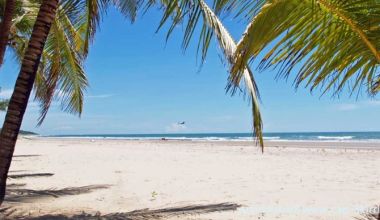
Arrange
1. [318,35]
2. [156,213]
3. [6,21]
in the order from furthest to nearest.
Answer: [6,21], [156,213], [318,35]

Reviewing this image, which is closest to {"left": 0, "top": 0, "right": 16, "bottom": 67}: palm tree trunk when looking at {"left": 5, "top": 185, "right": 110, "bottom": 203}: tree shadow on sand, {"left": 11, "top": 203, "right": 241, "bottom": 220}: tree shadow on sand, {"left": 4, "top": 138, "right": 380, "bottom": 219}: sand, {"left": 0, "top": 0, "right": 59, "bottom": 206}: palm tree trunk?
{"left": 0, "top": 0, "right": 59, "bottom": 206}: palm tree trunk

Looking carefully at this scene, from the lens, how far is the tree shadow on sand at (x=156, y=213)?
5.79m

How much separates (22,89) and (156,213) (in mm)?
2292

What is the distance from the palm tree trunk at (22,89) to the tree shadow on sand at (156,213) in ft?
3.04

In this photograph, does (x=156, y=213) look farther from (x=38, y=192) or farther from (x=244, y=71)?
(x=38, y=192)

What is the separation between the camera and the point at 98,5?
655 cm

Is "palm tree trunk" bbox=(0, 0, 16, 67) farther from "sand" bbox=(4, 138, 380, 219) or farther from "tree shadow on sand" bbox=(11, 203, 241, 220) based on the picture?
"tree shadow on sand" bbox=(11, 203, 241, 220)

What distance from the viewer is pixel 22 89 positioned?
5.27 metres

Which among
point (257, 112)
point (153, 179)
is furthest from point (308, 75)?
point (153, 179)

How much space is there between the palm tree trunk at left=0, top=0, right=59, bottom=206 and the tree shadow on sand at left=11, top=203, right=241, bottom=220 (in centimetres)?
93

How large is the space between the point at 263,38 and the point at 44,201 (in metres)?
5.19

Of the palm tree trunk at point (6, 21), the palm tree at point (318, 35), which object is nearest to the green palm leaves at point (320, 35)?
the palm tree at point (318, 35)

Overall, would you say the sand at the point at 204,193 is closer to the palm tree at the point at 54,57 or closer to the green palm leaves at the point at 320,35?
the palm tree at the point at 54,57

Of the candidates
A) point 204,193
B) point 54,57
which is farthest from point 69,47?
point 204,193
